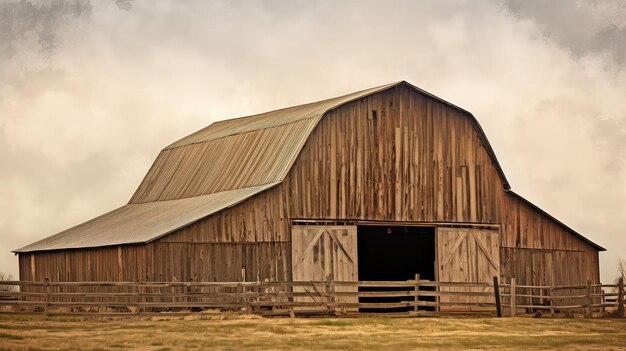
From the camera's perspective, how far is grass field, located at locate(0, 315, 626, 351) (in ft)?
103

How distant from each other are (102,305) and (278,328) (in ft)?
A: 22.0

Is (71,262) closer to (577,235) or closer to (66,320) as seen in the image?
(66,320)

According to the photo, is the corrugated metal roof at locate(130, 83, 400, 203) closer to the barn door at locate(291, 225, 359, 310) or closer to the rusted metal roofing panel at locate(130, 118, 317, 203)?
the rusted metal roofing panel at locate(130, 118, 317, 203)

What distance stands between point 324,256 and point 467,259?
578cm

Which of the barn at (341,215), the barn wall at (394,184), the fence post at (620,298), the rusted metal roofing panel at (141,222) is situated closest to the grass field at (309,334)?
the fence post at (620,298)

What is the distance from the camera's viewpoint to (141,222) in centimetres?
4734

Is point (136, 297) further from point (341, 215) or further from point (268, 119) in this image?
point (268, 119)

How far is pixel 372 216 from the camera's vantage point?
44719 mm

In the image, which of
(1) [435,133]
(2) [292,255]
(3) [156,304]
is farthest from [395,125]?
(3) [156,304]

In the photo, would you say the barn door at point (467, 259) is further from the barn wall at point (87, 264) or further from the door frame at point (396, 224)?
the barn wall at point (87, 264)

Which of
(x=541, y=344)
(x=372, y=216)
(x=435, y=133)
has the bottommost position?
(x=541, y=344)

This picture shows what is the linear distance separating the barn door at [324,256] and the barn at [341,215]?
0.05 m

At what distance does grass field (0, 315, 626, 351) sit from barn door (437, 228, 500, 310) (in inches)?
210

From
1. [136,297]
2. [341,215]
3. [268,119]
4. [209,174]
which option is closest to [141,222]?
[209,174]
